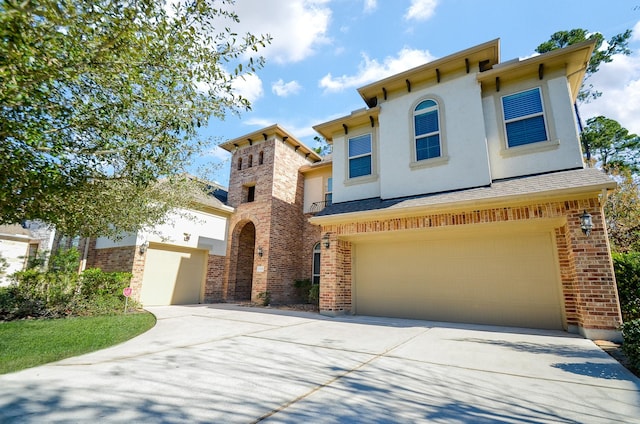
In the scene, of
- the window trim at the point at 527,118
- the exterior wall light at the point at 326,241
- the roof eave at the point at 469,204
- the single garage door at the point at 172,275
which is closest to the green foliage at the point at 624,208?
the window trim at the point at 527,118

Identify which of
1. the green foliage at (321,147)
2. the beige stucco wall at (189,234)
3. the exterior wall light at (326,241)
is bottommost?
the exterior wall light at (326,241)

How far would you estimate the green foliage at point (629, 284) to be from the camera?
602cm

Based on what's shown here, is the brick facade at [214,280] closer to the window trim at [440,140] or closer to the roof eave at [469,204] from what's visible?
the roof eave at [469,204]

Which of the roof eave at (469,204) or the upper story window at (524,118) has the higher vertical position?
the upper story window at (524,118)

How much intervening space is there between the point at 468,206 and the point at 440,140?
246 cm

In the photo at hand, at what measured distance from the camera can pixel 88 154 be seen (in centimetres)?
472

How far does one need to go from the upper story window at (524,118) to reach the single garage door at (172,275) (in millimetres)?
12244

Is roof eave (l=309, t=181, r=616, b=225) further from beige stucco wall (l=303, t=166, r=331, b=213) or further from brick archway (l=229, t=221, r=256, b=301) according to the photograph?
brick archway (l=229, t=221, r=256, b=301)

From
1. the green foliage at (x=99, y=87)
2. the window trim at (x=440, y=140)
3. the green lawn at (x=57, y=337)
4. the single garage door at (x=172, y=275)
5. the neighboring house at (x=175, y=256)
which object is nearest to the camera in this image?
the green foliage at (x=99, y=87)

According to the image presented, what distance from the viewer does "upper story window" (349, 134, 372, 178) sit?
986cm

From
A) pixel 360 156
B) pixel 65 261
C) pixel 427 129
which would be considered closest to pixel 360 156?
pixel 360 156

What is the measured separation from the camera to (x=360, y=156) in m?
9.97

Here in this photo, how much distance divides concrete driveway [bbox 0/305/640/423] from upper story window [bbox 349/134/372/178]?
5933 mm

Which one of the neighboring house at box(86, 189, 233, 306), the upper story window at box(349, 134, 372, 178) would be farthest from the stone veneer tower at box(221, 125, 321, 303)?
the upper story window at box(349, 134, 372, 178)
